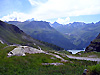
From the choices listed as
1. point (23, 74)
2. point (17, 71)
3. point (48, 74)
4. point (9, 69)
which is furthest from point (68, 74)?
point (9, 69)

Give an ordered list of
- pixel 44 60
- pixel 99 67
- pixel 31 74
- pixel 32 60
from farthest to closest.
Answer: pixel 44 60
pixel 32 60
pixel 31 74
pixel 99 67

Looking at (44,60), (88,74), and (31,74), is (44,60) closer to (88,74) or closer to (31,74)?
(31,74)

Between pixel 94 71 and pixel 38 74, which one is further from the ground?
pixel 94 71

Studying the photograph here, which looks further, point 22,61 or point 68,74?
point 22,61

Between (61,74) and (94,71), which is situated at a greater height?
(94,71)

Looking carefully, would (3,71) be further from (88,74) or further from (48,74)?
(88,74)

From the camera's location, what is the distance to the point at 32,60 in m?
36.2

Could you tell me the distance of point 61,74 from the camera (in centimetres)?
2414

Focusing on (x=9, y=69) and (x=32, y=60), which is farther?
(x=32, y=60)

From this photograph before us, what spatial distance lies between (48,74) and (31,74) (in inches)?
136

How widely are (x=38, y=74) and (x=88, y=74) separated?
9.88 m

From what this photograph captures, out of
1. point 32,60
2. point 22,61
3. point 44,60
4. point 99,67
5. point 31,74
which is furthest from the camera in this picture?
point 44,60

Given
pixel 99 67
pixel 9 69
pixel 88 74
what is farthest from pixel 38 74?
pixel 99 67

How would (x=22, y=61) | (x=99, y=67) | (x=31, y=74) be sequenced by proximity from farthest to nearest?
(x=22, y=61) → (x=31, y=74) → (x=99, y=67)
